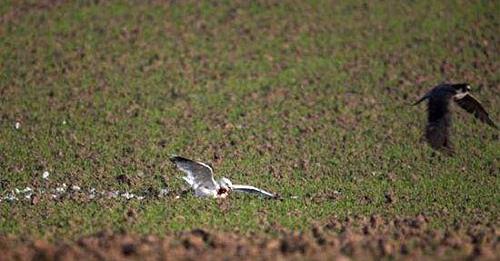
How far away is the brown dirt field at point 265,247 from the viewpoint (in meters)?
8.96

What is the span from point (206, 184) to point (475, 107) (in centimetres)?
402

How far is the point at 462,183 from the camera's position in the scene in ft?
46.8

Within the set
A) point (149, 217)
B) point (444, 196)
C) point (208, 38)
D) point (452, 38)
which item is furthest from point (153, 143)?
point (452, 38)

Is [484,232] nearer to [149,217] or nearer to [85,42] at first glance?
[149,217]

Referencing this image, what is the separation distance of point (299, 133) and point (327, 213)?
3.98m

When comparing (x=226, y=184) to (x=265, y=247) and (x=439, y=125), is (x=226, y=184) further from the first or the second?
(x=265, y=247)

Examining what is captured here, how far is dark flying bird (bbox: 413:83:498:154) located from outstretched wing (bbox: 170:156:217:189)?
9.86 feet

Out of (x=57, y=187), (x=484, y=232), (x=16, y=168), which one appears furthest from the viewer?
(x=16, y=168)

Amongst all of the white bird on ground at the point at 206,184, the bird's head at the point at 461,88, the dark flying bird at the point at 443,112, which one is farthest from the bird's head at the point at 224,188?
the bird's head at the point at 461,88

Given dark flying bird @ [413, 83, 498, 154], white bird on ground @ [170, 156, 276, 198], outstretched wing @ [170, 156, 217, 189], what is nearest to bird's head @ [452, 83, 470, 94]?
dark flying bird @ [413, 83, 498, 154]

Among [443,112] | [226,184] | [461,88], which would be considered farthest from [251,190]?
[461,88]

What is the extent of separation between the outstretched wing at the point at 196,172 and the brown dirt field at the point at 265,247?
1.84m

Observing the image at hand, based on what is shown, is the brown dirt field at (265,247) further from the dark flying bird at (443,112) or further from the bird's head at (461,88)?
the bird's head at (461,88)

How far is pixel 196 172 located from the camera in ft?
41.5
